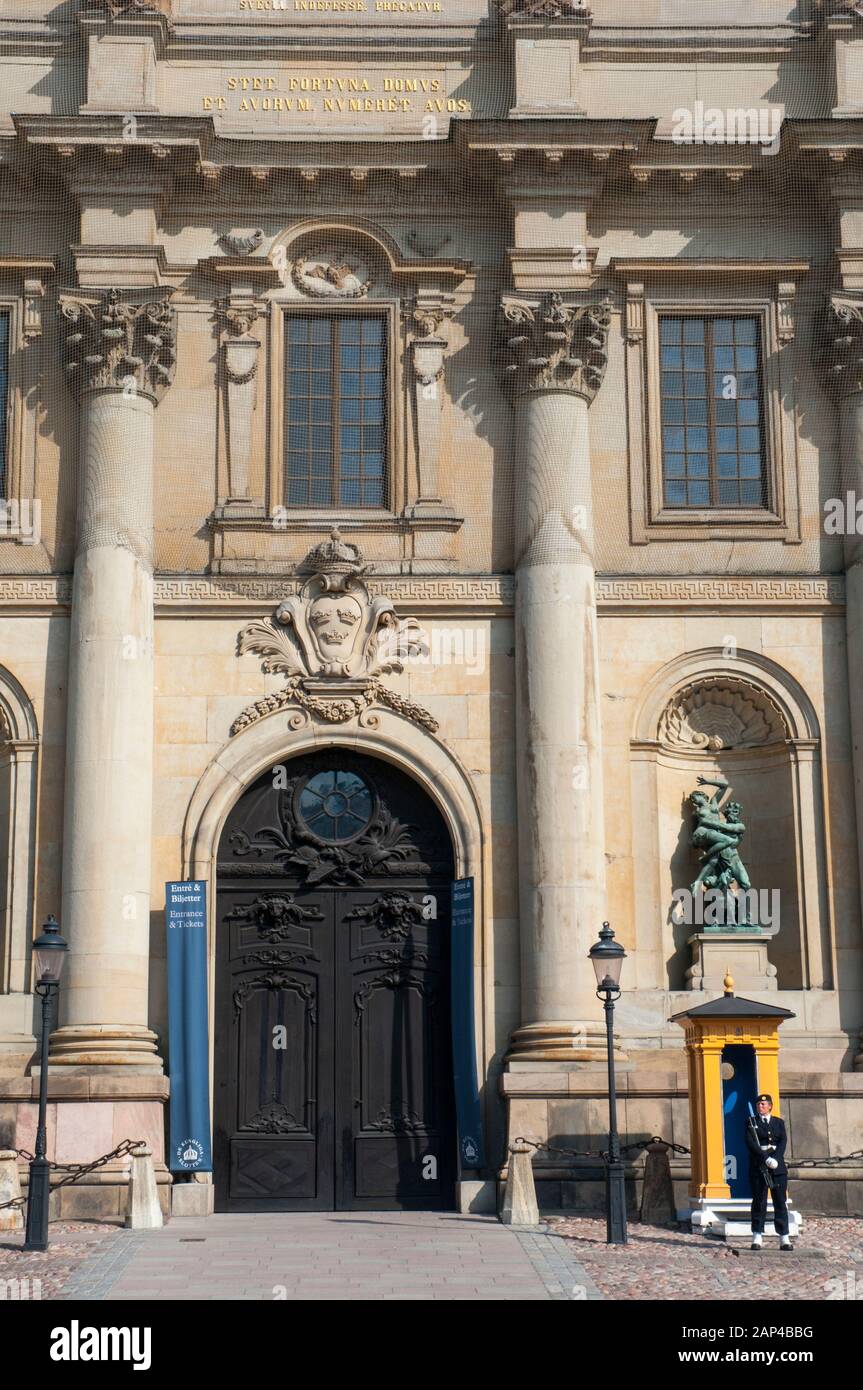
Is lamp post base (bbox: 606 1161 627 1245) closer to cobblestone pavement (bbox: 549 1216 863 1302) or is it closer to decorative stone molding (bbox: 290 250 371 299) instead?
cobblestone pavement (bbox: 549 1216 863 1302)

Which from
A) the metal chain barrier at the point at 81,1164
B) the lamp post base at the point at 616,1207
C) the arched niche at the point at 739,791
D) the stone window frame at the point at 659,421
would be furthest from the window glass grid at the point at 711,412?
the metal chain barrier at the point at 81,1164

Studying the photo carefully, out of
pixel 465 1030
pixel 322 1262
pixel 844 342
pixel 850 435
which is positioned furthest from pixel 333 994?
pixel 844 342

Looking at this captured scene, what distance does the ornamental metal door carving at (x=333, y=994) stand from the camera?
26422 mm

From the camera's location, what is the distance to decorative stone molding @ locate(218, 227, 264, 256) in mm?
28594

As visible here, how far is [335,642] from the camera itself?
27.5 meters

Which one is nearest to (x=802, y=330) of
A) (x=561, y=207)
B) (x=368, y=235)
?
(x=561, y=207)

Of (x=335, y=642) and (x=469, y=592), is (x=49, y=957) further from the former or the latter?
(x=469, y=592)

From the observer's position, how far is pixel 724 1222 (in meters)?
22.3

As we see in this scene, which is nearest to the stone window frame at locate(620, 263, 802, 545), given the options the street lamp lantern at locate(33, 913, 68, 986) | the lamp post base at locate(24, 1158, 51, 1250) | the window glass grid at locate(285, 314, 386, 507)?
the window glass grid at locate(285, 314, 386, 507)

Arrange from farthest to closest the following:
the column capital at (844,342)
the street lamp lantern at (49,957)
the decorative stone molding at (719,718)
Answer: the column capital at (844,342)
the decorative stone molding at (719,718)
the street lamp lantern at (49,957)

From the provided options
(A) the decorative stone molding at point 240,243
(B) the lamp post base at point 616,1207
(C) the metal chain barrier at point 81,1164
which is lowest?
(B) the lamp post base at point 616,1207

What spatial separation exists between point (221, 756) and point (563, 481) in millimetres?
5917

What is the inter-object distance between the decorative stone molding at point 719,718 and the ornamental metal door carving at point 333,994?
11.7ft

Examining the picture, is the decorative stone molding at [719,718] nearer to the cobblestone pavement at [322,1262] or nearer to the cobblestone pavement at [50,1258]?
the cobblestone pavement at [322,1262]
